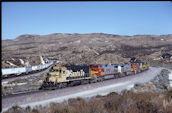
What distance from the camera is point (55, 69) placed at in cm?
2128

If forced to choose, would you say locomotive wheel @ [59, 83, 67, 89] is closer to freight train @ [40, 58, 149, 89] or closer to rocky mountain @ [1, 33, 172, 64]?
freight train @ [40, 58, 149, 89]

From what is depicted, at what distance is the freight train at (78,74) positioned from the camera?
21.0m

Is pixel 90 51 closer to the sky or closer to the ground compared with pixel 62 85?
closer to the sky

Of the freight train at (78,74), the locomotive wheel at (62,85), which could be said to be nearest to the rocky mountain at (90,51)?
the freight train at (78,74)

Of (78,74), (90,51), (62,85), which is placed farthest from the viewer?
(90,51)

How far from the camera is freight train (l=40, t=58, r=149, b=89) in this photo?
21.0m

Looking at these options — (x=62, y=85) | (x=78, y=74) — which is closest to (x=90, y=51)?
(x=78, y=74)

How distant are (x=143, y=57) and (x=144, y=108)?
89.6 metres

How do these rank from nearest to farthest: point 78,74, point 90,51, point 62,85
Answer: point 62,85, point 78,74, point 90,51

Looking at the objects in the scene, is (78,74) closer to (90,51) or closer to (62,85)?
(62,85)

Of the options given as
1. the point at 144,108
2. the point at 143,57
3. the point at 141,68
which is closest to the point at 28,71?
the point at 141,68

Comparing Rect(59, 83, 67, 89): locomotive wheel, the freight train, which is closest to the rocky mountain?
the freight train

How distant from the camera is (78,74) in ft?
78.4

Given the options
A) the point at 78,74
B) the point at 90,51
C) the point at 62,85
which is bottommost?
the point at 62,85
